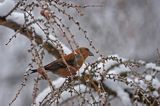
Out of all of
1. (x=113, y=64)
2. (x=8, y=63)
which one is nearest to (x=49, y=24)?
(x=113, y=64)

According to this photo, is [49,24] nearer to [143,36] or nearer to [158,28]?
[158,28]

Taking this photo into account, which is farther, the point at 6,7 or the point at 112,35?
the point at 112,35

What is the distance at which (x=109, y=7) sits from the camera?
27.8 ft

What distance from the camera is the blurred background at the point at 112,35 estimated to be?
782cm

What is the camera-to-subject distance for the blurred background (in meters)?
7.82

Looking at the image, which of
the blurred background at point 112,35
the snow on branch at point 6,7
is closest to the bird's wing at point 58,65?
the snow on branch at point 6,7

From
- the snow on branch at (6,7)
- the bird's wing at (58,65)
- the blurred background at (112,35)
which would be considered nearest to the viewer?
the snow on branch at (6,7)

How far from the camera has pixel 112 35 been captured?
7.56 metres

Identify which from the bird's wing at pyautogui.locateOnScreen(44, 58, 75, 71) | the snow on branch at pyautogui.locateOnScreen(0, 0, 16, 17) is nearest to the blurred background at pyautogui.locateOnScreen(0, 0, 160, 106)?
the bird's wing at pyautogui.locateOnScreen(44, 58, 75, 71)

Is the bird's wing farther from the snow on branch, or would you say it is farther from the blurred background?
the blurred background

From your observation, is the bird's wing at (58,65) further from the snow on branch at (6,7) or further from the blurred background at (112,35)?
the blurred background at (112,35)

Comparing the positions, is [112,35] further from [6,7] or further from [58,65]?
[6,7]

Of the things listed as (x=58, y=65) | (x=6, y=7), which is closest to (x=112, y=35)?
(x=58, y=65)

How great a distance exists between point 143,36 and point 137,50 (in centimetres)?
27
